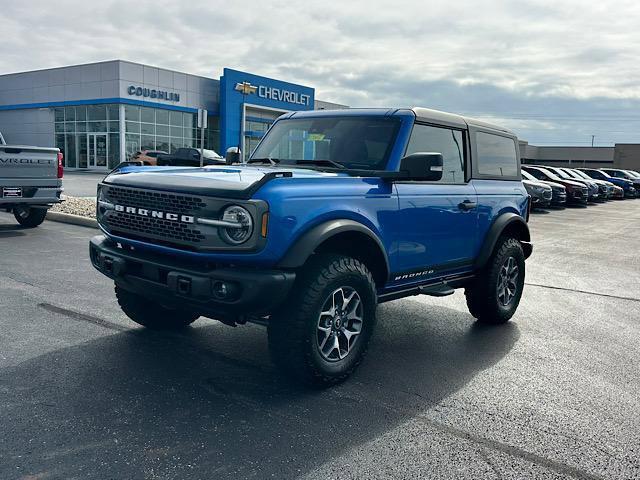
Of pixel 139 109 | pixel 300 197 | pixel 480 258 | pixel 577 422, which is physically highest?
pixel 139 109

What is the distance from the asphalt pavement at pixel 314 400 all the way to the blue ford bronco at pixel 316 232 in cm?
39

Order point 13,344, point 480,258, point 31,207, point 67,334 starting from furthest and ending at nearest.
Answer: point 31,207 → point 480,258 → point 67,334 → point 13,344

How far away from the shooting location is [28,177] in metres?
10.4

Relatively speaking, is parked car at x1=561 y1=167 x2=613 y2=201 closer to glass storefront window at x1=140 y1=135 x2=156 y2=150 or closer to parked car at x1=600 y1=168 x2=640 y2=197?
parked car at x1=600 y1=168 x2=640 y2=197

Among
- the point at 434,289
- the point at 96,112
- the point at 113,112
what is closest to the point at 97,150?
the point at 96,112

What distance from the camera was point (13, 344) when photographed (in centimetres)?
455

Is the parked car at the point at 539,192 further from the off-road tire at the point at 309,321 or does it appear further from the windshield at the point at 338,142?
the off-road tire at the point at 309,321

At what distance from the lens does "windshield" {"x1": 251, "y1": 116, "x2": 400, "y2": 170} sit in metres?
4.74

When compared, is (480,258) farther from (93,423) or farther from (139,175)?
(93,423)

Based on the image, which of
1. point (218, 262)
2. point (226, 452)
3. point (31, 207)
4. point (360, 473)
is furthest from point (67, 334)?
point (31, 207)

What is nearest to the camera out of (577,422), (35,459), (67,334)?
(35,459)

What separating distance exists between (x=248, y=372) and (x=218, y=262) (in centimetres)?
98

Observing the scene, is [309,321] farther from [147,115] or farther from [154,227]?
[147,115]

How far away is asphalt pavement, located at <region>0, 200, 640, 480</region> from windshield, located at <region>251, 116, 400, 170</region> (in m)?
1.55
